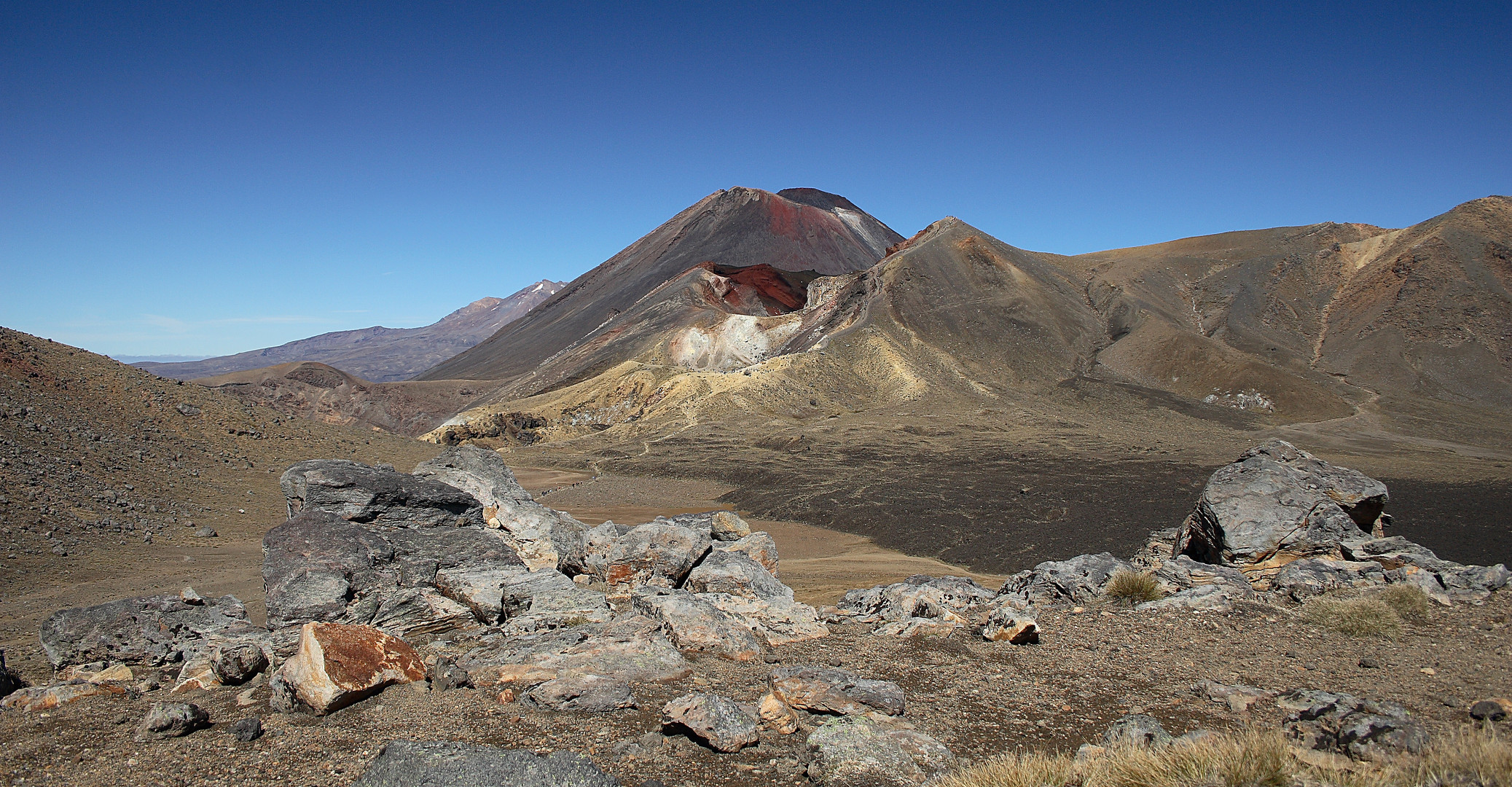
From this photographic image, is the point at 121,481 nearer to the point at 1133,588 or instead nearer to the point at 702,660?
the point at 702,660

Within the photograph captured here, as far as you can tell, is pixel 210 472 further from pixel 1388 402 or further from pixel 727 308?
pixel 1388 402

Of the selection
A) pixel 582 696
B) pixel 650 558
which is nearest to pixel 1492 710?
pixel 582 696

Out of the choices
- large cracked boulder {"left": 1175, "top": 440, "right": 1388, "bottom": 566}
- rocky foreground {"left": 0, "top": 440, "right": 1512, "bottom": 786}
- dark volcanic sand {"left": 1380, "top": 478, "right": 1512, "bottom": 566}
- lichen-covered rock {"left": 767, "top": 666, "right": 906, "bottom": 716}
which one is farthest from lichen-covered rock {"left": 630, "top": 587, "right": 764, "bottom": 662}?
dark volcanic sand {"left": 1380, "top": 478, "right": 1512, "bottom": 566}

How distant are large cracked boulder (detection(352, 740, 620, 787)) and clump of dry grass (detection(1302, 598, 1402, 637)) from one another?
22.5 ft

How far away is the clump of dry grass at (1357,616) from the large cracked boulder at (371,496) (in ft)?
32.7

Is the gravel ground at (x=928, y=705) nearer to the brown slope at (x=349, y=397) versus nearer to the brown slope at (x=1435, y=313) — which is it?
the brown slope at (x=1435, y=313)

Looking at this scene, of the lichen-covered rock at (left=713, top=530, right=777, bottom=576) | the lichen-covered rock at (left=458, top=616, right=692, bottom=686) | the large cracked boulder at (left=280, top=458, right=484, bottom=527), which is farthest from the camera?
the lichen-covered rock at (left=713, top=530, right=777, bottom=576)

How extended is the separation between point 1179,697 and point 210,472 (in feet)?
73.0

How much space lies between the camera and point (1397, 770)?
11.5 feet

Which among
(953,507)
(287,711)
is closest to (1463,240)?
(953,507)

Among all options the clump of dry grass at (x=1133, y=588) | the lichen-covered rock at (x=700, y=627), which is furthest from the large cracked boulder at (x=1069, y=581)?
the lichen-covered rock at (x=700, y=627)

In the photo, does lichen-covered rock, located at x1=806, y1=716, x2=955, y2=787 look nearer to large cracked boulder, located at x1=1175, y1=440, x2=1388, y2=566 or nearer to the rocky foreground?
the rocky foreground

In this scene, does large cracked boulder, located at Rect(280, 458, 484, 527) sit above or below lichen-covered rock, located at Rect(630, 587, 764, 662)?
above

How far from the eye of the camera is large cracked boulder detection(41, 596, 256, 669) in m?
7.19
